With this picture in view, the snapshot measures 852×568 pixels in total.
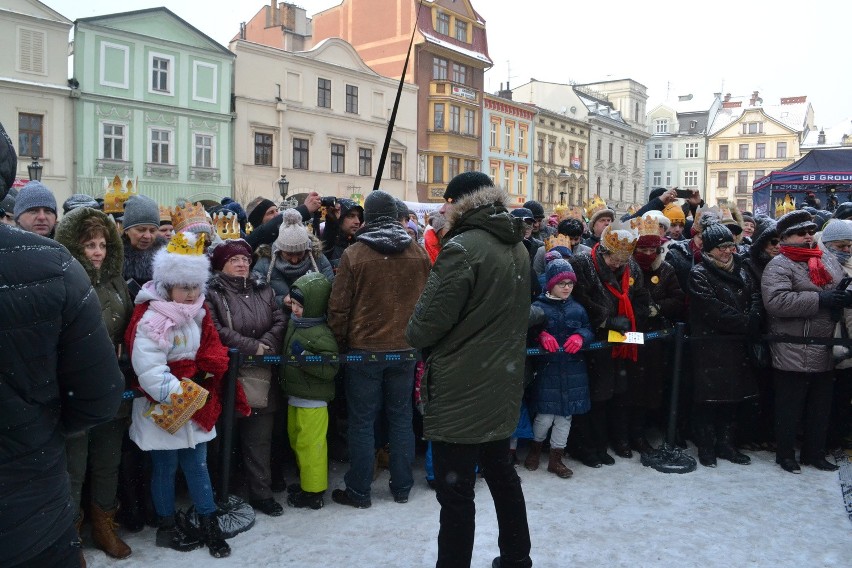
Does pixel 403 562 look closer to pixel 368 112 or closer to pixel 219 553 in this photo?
pixel 219 553

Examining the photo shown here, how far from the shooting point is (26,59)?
24.2m

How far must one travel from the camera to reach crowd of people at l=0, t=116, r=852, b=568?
87.0 inches

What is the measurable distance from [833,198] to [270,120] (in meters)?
22.5

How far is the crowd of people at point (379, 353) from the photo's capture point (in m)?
2.21

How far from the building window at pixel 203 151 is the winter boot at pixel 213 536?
26429mm

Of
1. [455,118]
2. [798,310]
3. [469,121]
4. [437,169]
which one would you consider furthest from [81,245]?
[469,121]

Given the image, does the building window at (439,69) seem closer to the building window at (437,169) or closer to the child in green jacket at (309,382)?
the building window at (437,169)

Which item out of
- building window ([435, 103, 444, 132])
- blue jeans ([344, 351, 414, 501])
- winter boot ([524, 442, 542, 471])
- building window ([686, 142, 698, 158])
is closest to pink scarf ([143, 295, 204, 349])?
blue jeans ([344, 351, 414, 501])

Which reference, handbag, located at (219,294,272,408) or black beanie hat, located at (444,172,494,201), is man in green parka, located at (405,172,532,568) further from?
handbag, located at (219,294,272,408)

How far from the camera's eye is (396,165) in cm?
3641

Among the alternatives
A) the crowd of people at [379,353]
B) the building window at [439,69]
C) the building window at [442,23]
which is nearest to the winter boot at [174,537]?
the crowd of people at [379,353]

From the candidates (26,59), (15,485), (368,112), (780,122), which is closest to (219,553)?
(15,485)

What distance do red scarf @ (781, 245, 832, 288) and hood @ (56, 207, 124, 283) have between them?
4973 mm

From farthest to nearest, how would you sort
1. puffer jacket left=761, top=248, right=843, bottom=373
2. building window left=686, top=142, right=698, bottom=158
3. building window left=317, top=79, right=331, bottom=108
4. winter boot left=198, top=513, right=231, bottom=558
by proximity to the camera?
building window left=686, top=142, right=698, bottom=158
building window left=317, top=79, right=331, bottom=108
puffer jacket left=761, top=248, right=843, bottom=373
winter boot left=198, top=513, right=231, bottom=558
